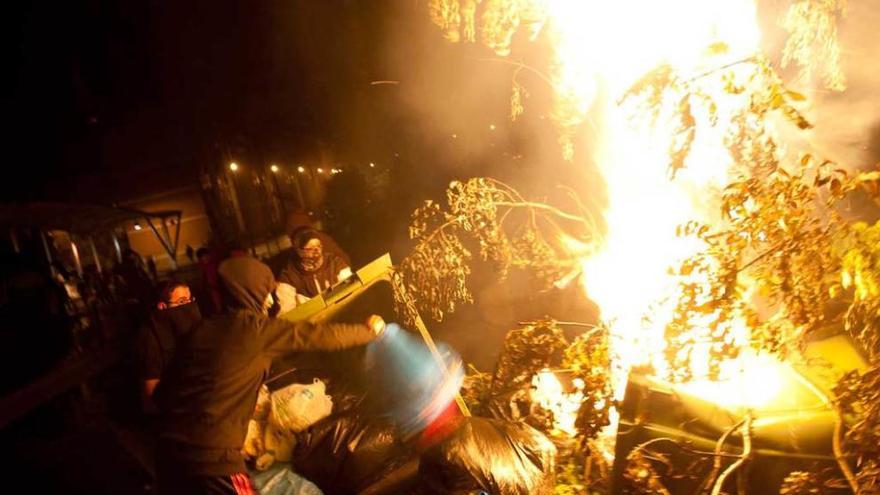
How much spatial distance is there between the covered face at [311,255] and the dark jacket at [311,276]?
0.05m

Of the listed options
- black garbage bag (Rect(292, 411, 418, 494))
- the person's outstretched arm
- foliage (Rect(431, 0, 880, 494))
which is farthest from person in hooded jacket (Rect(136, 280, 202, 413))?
foliage (Rect(431, 0, 880, 494))

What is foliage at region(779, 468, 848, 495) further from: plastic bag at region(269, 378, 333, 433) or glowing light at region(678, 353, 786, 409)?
plastic bag at region(269, 378, 333, 433)

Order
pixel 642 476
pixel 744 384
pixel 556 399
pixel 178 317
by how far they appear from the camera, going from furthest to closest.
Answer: pixel 178 317
pixel 556 399
pixel 744 384
pixel 642 476

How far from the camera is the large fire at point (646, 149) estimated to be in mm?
2701

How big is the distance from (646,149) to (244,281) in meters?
2.89

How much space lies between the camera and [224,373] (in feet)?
7.93

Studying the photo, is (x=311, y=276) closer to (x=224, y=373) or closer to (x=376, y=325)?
(x=376, y=325)

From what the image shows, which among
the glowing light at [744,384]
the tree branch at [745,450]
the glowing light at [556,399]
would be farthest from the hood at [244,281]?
the tree branch at [745,450]

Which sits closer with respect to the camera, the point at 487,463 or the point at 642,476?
the point at 642,476

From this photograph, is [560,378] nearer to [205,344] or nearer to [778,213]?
[778,213]

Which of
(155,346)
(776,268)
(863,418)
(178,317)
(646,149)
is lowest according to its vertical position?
(863,418)

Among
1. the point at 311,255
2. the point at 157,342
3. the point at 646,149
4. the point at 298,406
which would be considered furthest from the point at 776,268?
the point at 157,342

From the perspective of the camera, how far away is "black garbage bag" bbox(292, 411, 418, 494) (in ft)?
10.3

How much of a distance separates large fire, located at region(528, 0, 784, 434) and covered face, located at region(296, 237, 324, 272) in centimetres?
272
